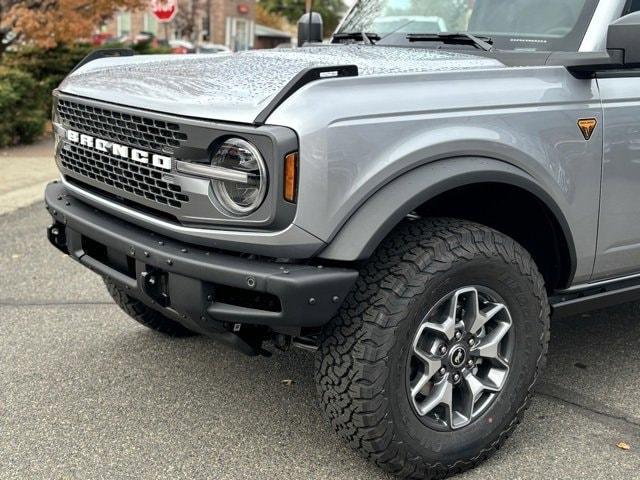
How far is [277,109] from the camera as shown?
7.98 feet

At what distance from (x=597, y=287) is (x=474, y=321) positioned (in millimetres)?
785

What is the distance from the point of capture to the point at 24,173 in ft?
31.1

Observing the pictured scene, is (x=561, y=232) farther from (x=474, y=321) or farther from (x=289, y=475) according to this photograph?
(x=289, y=475)

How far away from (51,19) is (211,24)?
39369 mm

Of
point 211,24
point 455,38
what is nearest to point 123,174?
point 455,38

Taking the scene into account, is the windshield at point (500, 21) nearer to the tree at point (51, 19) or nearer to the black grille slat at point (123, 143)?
the black grille slat at point (123, 143)

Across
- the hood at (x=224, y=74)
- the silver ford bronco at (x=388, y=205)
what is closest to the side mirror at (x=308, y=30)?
the hood at (x=224, y=74)

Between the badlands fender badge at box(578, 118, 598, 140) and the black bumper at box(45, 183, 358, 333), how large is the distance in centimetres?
114

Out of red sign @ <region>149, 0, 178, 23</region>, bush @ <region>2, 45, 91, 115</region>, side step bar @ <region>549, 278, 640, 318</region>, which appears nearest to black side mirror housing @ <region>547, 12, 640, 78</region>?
side step bar @ <region>549, 278, 640, 318</region>

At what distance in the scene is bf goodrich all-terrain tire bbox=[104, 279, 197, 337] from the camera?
3.95 metres

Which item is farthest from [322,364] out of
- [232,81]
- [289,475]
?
[232,81]

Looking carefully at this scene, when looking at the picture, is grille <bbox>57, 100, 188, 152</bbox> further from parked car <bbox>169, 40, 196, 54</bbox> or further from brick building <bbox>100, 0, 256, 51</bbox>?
brick building <bbox>100, 0, 256, 51</bbox>

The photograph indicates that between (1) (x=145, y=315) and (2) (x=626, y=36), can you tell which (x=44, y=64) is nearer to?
(1) (x=145, y=315)

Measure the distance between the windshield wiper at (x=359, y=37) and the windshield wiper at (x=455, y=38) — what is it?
24cm
